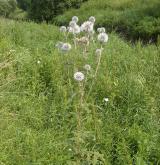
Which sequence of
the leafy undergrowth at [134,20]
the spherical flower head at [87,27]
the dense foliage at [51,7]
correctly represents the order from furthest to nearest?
the dense foliage at [51,7]
the leafy undergrowth at [134,20]
the spherical flower head at [87,27]

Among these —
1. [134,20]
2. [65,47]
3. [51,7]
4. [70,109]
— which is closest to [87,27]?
[65,47]

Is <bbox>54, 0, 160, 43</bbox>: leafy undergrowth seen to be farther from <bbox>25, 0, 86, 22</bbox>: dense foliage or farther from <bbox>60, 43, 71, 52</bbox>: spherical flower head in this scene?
<bbox>60, 43, 71, 52</bbox>: spherical flower head

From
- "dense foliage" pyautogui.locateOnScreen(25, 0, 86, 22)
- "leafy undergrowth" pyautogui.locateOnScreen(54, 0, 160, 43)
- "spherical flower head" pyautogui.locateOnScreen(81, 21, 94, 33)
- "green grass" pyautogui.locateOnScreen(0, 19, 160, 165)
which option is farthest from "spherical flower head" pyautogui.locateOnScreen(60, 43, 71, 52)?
"dense foliage" pyautogui.locateOnScreen(25, 0, 86, 22)

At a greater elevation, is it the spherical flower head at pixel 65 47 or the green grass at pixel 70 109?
the spherical flower head at pixel 65 47

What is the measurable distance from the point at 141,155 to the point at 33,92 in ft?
5.75

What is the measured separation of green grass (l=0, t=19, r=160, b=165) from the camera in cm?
361

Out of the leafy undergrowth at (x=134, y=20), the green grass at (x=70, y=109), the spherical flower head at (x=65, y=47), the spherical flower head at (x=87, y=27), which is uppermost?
the spherical flower head at (x=87, y=27)

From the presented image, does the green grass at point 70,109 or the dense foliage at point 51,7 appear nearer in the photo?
the green grass at point 70,109

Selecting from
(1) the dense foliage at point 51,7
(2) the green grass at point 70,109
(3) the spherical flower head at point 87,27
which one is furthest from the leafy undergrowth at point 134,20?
(3) the spherical flower head at point 87,27

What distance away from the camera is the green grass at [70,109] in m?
3.61

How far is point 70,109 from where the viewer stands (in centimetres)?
444

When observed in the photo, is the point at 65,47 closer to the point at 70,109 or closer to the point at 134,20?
the point at 70,109

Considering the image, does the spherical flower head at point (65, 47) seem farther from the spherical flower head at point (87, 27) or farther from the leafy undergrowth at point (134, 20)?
the leafy undergrowth at point (134, 20)

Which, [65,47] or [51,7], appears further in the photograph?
[51,7]
